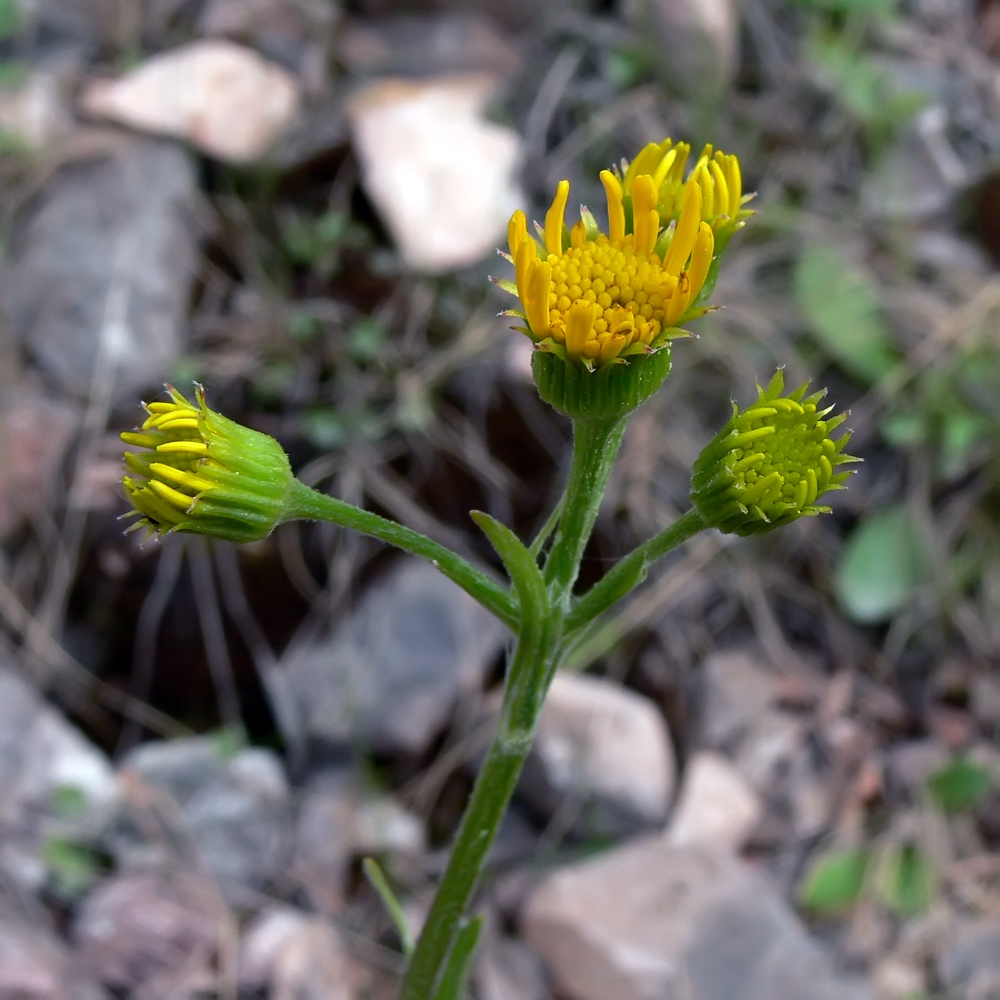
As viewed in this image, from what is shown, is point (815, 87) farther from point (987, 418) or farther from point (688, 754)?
point (688, 754)

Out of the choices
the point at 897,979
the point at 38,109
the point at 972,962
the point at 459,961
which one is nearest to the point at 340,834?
the point at 459,961

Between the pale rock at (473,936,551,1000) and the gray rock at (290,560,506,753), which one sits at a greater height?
the gray rock at (290,560,506,753)

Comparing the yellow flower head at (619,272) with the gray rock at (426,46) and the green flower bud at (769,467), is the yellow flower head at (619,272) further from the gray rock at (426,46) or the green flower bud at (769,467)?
the gray rock at (426,46)

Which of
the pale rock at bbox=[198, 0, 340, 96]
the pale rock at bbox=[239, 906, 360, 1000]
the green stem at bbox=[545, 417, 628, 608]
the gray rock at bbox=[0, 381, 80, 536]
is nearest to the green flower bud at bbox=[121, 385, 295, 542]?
the green stem at bbox=[545, 417, 628, 608]

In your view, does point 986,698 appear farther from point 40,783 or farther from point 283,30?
point 283,30

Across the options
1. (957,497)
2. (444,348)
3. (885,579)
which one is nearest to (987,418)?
(957,497)

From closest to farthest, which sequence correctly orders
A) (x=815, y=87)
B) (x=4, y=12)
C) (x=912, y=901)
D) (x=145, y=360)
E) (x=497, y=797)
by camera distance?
(x=497, y=797), (x=912, y=901), (x=145, y=360), (x=4, y=12), (x=815, y=87)

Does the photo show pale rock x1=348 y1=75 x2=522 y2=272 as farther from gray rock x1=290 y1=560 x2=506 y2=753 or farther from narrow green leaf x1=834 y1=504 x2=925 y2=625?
narrow green leaf x1=834 y1=504 x2=925 y2=625
